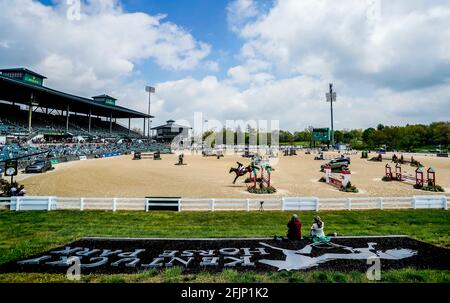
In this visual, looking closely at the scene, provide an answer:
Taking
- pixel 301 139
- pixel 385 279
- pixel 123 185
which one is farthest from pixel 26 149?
pixel 301 139

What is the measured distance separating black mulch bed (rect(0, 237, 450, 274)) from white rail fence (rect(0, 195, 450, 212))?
574 centimetres

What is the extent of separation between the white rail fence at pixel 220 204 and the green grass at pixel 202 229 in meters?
0.69

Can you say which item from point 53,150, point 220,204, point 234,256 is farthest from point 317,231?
point 53,150

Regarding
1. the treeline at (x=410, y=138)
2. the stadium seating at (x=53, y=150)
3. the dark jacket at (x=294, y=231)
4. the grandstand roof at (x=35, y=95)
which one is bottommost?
the dark jacket at (x=294, y=231)

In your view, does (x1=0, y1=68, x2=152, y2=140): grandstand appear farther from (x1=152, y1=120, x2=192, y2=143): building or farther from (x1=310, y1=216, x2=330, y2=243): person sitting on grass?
(x1=310, y1=216, x2=330, y2=243): person sitting on grass

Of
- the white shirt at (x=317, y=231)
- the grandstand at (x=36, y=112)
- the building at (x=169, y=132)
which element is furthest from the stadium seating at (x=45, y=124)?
the white shirt at (x=317, y=231)

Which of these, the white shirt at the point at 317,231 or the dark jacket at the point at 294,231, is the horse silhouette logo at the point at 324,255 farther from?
the dark jacket at the point at 294,231

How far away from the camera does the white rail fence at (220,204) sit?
16.6 m

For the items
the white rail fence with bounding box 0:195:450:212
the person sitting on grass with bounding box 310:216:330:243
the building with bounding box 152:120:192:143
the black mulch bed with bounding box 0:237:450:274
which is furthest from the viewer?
the building with bounding box 152:120:192:143

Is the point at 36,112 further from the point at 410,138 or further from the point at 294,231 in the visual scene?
the point at 410,138

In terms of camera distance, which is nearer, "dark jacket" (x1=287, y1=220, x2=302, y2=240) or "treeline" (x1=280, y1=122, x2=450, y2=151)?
"dark jacket" (x1=287, y1=220, x2=302, y2=240)

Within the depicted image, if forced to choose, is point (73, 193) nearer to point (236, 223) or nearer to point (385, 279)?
point (236, 223)

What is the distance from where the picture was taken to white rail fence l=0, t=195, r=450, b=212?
16.6 m

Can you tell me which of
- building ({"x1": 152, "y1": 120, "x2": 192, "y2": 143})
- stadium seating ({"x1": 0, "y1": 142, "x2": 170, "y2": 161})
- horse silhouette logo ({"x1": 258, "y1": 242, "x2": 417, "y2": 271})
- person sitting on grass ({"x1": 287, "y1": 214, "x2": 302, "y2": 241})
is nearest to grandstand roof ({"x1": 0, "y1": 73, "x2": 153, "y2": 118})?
stadium seating ({"x1": 0, "y1": 142, "x2": 170, "y2": 161})
